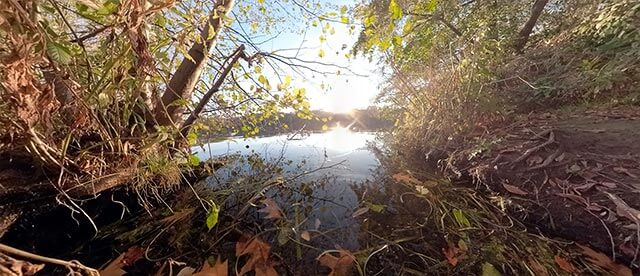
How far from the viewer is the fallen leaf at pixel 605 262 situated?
116 cm

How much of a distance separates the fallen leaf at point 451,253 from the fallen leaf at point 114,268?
165 cm

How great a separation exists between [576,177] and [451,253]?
132cm

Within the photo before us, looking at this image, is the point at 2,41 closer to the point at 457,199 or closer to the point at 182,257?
the point at 182,257

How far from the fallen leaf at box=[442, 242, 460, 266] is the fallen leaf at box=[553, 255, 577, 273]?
1.56ft

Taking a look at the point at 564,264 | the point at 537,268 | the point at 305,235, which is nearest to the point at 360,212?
the point at 305,235

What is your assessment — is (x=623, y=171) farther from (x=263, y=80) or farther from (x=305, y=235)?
(x=263, y=80)

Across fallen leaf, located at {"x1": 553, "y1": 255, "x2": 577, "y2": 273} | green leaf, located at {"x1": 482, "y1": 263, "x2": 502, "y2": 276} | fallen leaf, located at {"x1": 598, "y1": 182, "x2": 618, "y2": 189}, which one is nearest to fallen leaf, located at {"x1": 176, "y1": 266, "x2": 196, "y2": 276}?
green leaf, located at {"x1": 482, "y1": 263, "x2": 502, "y2": 276}

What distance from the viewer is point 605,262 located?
122 cm

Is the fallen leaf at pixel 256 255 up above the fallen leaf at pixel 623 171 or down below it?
below

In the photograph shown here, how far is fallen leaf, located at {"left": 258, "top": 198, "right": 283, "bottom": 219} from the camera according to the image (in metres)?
1.73

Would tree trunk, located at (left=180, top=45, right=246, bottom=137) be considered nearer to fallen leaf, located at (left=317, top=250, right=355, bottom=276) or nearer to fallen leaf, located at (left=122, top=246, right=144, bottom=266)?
fallen leaf, located at (left=122, top=246, right=144, bottom=266)

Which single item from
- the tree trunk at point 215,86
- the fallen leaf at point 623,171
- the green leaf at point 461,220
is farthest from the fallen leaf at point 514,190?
the tree trunk at point 215,86

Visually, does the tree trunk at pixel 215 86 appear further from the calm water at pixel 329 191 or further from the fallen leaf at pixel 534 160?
the fallen leaf at pixel 534 160

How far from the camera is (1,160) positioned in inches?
50.7
